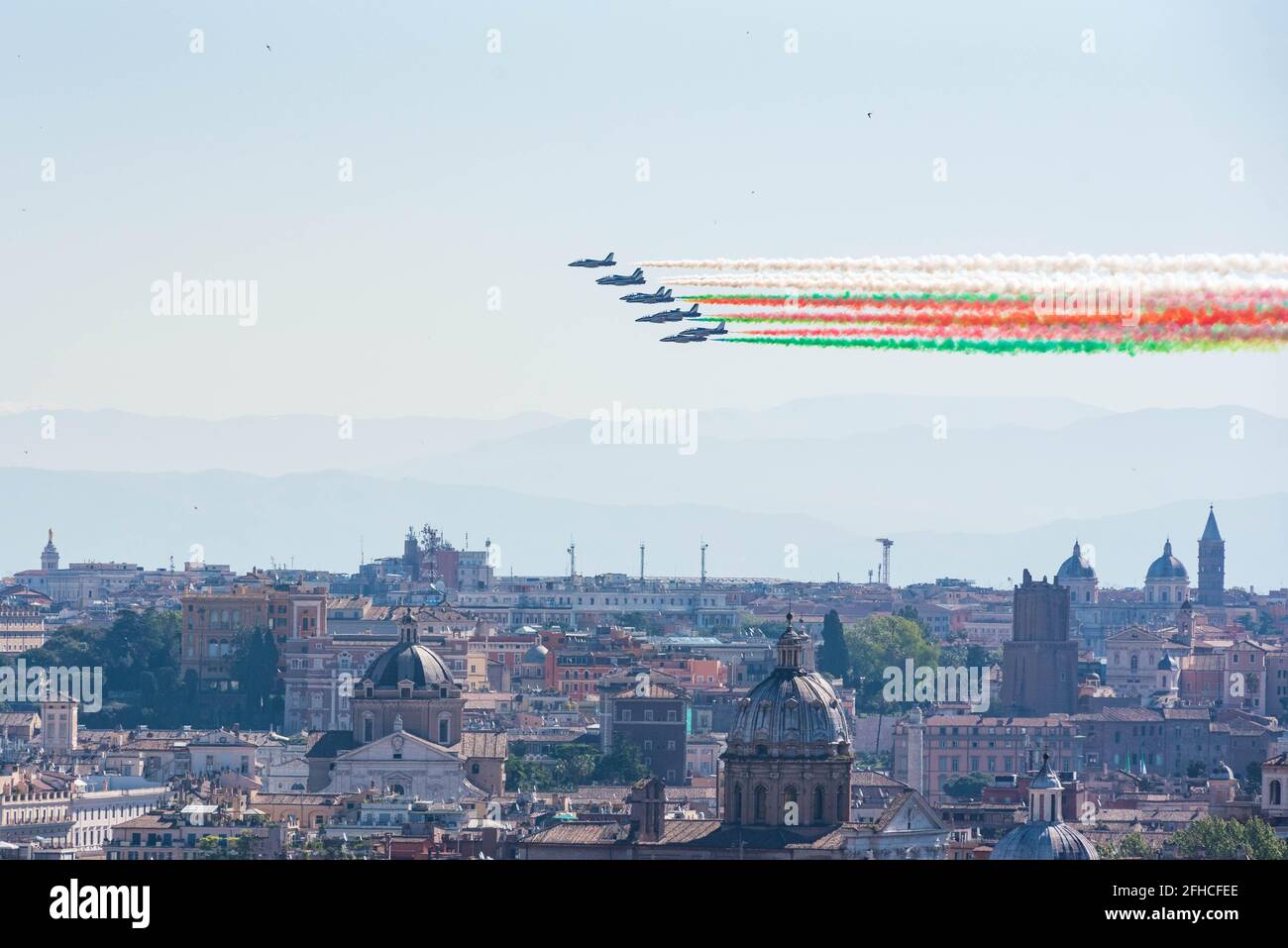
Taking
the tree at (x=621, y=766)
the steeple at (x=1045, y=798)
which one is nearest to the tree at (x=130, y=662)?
the tree at (x=621, y=766)

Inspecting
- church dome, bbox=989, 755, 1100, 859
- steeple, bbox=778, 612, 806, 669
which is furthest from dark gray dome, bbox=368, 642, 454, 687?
church dome, bbox=989, 755, 1100, 859

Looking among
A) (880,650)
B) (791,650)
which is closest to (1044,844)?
(791,650)

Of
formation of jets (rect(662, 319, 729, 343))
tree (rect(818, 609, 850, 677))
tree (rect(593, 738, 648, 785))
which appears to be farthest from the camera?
tree (rect(818, 609, 850, 677))

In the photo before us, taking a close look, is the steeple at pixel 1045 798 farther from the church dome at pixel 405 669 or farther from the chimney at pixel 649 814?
the church dome at pixel 405 669

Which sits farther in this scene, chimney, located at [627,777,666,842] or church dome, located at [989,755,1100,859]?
chimney, located at [627,777,666,842]

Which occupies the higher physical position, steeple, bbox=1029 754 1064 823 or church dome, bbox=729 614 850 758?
church dome, bbox=729 614 850 758

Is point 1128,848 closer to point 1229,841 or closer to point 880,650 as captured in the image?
point 1229,841

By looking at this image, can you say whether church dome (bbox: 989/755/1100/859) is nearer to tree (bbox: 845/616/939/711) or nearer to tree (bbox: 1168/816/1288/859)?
tree (bbox: 1168/816/1288/859)
